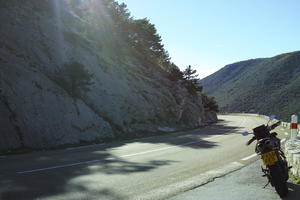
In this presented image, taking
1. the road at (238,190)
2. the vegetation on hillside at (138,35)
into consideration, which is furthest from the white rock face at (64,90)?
the road at (238,190)

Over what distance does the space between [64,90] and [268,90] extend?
123 m

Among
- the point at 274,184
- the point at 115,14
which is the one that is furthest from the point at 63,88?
the point at 115,14

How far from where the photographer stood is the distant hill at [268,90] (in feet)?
333

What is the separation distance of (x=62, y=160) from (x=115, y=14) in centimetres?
2917

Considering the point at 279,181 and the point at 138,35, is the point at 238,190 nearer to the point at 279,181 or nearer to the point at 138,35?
the point at 279,181

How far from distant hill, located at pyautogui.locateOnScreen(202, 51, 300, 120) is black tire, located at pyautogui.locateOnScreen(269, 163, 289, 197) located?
91.1 m

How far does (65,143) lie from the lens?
504 inches

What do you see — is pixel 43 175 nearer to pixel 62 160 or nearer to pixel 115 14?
pixel 62 160

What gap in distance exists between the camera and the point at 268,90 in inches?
4791

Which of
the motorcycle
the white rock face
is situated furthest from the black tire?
the white rock face

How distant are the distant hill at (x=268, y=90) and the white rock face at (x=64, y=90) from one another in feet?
247

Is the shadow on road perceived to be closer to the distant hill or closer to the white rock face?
the white rock face

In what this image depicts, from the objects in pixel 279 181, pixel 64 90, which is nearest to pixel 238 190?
pixel 279 181

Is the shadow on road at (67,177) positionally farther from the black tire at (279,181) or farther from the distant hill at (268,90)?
the distant hill at (268,90)
